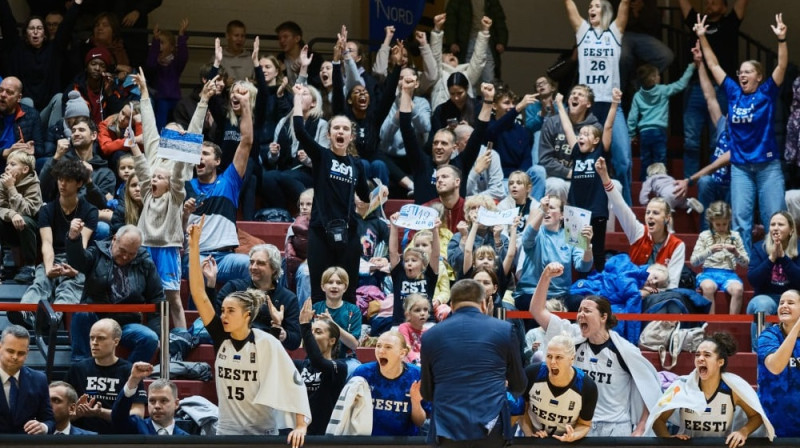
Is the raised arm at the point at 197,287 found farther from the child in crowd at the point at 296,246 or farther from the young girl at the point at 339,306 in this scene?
the child in crowd at the point at 296,246

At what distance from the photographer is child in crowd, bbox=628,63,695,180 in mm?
15641

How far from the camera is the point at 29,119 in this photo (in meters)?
14.1

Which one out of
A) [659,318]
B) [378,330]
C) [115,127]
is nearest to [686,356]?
[659,318]

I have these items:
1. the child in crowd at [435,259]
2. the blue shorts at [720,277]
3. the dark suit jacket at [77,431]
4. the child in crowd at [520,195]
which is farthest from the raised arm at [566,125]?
the dark suit jacket at [77,431]

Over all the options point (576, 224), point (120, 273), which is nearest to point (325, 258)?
point (120, 273)

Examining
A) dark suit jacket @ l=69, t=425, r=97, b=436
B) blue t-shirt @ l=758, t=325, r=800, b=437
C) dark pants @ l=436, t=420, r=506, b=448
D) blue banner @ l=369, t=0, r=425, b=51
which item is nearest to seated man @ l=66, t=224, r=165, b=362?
dark suit jacket @ l=69, t=425, r=97, b=436

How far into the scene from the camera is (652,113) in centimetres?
1567

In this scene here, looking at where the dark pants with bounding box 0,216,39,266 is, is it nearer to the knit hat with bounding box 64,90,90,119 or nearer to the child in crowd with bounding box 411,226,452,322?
the knit hat with bounding box 64,90,90,119

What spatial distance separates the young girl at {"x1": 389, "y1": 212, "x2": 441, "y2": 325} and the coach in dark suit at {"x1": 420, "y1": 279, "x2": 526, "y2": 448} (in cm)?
298

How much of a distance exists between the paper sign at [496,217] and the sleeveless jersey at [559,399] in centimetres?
230

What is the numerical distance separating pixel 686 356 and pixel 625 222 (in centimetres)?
155

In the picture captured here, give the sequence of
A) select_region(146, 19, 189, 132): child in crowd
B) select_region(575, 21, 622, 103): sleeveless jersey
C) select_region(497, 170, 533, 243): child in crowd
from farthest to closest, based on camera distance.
Result: select_region(146, 19, 189, 132): child in crowd, select_region(575, 21, 622, 103): sleeveless jersey, select_region(497, 170, 533, 243): child in crowd

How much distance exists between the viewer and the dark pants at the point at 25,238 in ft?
41.3

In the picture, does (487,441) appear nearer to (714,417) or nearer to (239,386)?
(239,386)
